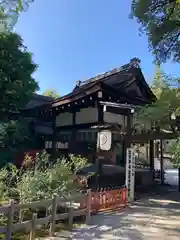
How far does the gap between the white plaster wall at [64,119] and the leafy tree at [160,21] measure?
16.2 ft

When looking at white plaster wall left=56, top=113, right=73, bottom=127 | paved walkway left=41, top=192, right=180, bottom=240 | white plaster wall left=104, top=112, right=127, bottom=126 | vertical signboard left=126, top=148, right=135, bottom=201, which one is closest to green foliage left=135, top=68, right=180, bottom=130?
vertical signboard left=126, top=148, right=135, bottom=201

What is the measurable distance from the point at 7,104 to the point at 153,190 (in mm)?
8366

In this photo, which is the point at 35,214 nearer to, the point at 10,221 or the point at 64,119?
the point at 10,221

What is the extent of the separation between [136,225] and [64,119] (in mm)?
6921

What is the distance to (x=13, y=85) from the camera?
38.3 ft

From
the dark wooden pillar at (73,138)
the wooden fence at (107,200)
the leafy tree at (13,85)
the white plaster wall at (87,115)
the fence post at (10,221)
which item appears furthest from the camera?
the leafy tree at (13,85)

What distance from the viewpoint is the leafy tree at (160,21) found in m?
9.15

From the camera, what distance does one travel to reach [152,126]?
29.8 feet

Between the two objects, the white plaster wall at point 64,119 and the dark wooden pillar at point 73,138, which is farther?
the white plaster wall at point 64,119

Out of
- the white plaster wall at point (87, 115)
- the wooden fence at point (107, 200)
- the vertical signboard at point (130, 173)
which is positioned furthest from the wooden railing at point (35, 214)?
the white plaster wall at point (87, 115)

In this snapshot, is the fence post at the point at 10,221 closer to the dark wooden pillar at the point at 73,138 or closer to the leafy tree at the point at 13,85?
the dark wooden pillar at the point at 73,138

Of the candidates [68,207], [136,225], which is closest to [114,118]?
[68,207]

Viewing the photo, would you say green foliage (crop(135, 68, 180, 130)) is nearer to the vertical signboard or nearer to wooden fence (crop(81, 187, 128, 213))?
the vertical signboard

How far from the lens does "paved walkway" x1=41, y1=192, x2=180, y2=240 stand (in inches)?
227
